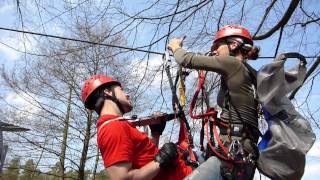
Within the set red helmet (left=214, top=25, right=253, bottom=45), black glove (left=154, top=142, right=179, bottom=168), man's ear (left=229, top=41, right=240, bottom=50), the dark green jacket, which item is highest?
red helmet (left=214, top=25, right=253, bottom=45)

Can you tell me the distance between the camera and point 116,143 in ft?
8.65

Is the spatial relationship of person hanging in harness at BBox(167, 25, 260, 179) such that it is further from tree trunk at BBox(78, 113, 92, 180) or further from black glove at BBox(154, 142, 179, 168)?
tree trunk at BBox(78, 113, 92, 180)

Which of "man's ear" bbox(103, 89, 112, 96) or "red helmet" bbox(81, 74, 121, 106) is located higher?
"red helmet" bbox(81, 74, 121, 106)

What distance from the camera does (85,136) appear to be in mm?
13914

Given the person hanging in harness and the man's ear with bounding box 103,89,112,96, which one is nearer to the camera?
the person hanging in harness

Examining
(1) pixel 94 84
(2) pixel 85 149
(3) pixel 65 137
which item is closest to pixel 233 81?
(1) pixel 94 84

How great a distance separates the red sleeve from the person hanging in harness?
16.0 inches

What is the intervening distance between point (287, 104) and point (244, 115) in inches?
11.8

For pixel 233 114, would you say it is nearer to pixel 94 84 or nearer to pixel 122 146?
pixel 122 146

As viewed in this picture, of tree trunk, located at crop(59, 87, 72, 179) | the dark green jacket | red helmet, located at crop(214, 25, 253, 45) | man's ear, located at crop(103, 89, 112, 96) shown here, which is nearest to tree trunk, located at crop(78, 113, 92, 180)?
tree trunk, located at crop(59, 87, 72, 179)

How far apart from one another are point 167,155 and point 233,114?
1.61 ft

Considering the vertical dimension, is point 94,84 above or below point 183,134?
above

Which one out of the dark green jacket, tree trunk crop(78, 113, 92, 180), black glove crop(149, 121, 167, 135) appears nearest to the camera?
the dark green jacket

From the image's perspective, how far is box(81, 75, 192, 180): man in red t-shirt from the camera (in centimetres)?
263
